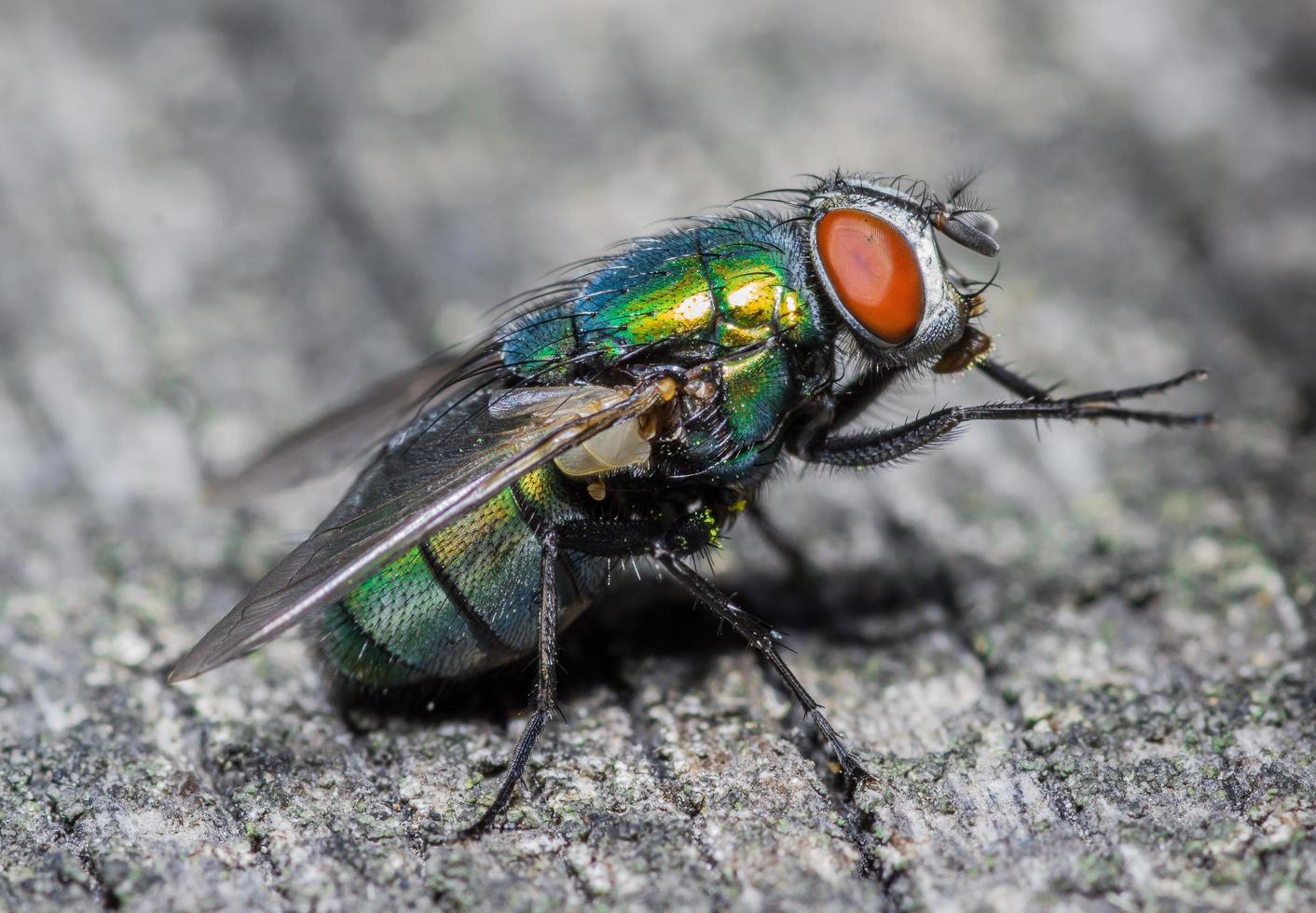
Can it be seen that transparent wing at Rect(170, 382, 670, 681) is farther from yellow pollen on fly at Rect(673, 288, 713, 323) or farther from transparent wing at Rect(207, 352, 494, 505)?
transparent wing at Rect(207, 352, 494, 505)

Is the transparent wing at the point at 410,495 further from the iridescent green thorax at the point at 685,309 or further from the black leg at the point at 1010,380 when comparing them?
the black leg at the point at 1010,380

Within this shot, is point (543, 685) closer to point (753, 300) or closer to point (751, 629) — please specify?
point (751, 629)

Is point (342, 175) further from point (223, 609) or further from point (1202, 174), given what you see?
point (1202, 174)

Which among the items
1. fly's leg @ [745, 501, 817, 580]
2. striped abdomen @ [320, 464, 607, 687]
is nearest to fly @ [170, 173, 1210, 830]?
striped abdomen @ [320, 464, 607, 687]

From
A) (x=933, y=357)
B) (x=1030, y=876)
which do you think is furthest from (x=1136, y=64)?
(x=1030, y=876)

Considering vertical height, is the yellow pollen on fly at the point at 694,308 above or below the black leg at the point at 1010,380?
below

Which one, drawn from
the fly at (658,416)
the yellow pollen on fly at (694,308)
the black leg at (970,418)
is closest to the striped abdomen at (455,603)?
the fly at (658,416)
